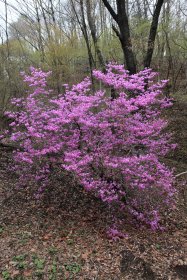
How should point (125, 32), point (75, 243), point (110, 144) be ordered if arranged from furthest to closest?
point (125, 32) → point (110, 144) → point (75, 243)

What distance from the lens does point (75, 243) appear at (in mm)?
4965

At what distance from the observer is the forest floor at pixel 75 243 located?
4.34 metres

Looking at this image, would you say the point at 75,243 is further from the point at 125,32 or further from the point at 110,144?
the point at 125,32

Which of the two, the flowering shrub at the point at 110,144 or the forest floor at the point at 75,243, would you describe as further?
the flowering shrub at the point at 110,144

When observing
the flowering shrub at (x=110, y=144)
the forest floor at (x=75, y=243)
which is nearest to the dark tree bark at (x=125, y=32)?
the flowering shrub at (x=110, y=144)

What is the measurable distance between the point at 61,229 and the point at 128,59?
16.5ft

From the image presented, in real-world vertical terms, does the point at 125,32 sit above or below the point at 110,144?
above

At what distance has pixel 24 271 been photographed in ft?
13.8

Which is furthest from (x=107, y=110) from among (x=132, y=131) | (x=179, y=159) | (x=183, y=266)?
(x=179, y=159)

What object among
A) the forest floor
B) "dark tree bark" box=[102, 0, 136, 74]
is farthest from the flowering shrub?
"dark tree bark" box=[102, 0, 136, 74]

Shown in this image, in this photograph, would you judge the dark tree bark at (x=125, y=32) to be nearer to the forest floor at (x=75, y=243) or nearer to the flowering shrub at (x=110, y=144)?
the flowering shrub at (x=110, y=144)

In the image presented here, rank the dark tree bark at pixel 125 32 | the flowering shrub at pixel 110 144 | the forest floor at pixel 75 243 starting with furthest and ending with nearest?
the dark tree bark at pixel 125 32
the flowering shrub at pixel 110 144
the forest floor at pixel 75 243

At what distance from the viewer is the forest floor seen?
171 inches

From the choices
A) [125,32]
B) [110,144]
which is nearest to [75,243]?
[110,144]
